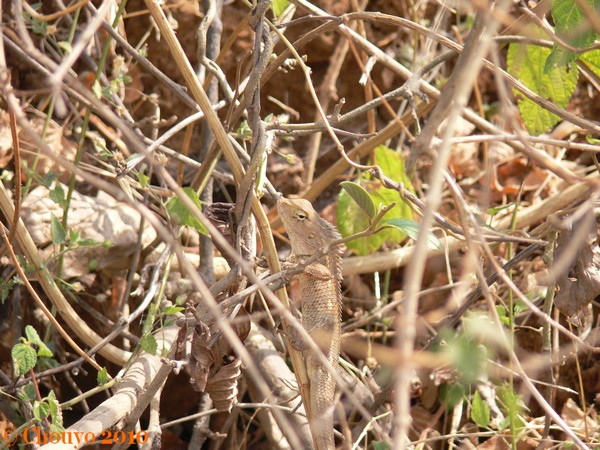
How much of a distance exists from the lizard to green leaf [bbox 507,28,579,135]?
1.02 metres

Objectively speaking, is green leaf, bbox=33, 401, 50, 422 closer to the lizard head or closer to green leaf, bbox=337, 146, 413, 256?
the lizard head

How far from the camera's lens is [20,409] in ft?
9.53

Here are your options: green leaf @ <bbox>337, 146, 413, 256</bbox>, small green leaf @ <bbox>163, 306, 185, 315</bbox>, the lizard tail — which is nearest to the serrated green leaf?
green leaf @ <bbox>337, 146, 413, 256</bbox>

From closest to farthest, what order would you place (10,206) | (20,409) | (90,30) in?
(90,30) → (10,206) → (20,409)

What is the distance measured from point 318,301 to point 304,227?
37 centimetres

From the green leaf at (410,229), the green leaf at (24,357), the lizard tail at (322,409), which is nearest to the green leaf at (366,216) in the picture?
the lizard tail at (322,409)

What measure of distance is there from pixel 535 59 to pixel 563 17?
0.73m

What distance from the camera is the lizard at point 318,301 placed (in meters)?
2.64

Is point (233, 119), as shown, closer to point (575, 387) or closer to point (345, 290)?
point (345, 290)

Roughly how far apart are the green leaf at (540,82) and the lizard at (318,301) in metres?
1.02

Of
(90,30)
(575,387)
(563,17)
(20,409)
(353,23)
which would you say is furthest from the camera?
(353,23)

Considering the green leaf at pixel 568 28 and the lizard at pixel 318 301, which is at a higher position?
the green leaf at pixel 568 28

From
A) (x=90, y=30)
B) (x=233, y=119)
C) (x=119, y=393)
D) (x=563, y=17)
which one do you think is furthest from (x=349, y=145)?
(x=90, y=30)

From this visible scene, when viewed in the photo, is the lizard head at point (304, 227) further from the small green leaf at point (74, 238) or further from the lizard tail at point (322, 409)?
the small green leaf at point (74, 238)
